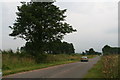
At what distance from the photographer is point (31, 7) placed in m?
41.7

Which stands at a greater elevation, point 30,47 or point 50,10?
point 50,10

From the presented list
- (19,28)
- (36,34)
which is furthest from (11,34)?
(36,34)

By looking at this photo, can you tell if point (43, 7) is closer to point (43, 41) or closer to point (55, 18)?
point (55, 18)

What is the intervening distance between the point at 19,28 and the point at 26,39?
8.50ft

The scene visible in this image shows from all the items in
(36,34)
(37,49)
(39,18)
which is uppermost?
(39,18)

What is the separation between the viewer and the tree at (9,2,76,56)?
134 feet

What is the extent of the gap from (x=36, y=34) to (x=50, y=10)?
213 inches

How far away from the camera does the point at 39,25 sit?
1580 inches

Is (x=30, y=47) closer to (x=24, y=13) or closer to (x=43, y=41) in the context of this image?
(x=43, y=41)

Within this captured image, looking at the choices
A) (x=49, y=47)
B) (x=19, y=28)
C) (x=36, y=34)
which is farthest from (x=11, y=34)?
(x=49, y=47)

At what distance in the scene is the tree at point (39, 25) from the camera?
4078 centimetres

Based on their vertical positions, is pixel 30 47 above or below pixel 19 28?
below

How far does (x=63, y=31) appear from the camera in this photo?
43531 millimetres

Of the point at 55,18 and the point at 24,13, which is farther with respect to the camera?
the point at 55,18
